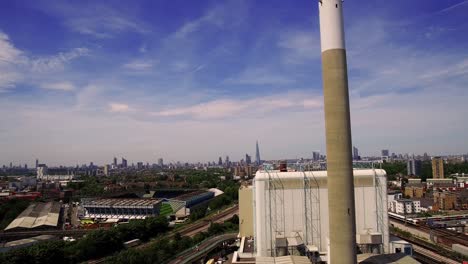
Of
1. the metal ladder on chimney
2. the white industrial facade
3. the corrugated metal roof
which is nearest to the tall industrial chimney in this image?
the corrugated metal roof

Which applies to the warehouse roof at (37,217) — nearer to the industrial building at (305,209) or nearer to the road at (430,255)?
the industrial building at (305,209)

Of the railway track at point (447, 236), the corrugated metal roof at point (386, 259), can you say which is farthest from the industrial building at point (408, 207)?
the corrugated metal roof at point (386, 259)

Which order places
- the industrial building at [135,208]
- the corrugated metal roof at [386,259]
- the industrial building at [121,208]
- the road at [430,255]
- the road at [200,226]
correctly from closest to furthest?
the corrugated metal roof at [386,259]
the road at [430,255]
the road at [200,226]
the industrial building at [121,208]
the industrial building at [135,208]

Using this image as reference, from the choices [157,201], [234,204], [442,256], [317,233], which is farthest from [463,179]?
[317,233]

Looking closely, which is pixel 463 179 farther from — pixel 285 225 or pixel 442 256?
pixel 285 225

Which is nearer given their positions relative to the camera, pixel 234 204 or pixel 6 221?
pixel 6 221

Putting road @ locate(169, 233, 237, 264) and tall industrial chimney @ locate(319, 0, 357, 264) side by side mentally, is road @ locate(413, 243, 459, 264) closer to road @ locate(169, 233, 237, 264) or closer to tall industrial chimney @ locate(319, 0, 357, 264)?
tall industrial chimney @ locate(319, 0, 357, 264)
